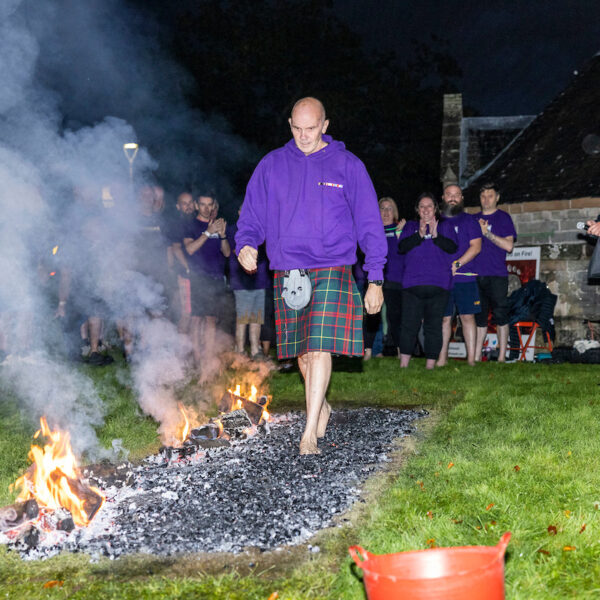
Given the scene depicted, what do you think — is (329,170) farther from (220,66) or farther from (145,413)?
(220,66)

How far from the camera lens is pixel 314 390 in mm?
5215

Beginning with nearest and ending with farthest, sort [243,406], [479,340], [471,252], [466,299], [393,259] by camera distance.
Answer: [243,406], [471,252], [466,299], [393,259], [479,340]

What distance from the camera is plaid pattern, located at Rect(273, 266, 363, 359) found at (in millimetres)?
5188

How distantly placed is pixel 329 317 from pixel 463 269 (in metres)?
5.74

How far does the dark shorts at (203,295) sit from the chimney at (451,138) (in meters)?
11.5

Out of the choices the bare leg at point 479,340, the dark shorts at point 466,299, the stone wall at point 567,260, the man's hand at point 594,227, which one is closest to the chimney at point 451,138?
the stone wall at point 567,260

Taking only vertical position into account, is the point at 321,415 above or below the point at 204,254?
below

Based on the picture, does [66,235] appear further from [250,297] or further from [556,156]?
[556,156]

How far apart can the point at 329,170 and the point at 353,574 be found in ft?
10.6

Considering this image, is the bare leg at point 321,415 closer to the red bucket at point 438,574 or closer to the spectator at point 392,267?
the red bucket at point 438,574

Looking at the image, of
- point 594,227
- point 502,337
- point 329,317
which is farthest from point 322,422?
point 502,337

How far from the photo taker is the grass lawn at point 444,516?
9.50 feet

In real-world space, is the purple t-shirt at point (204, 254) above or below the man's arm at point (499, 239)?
below

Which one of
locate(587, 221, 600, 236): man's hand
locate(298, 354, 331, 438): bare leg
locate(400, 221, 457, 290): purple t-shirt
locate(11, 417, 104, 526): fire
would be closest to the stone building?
locate(400, 221, 457, 290): purple t-shirt
